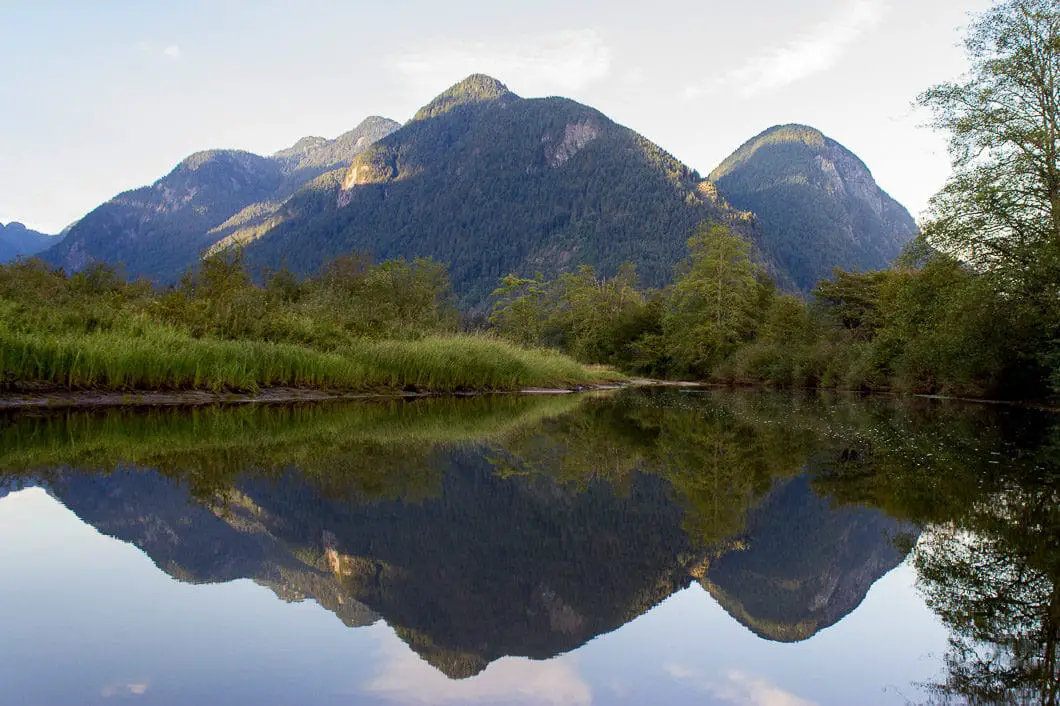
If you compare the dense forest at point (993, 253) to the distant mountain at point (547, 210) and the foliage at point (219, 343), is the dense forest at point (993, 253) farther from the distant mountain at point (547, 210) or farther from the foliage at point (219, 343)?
the distant mountain at point (547, 210)

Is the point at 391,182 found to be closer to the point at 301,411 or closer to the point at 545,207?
the point at 545,207

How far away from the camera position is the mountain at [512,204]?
133 meters

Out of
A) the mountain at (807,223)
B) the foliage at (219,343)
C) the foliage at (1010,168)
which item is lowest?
the foliage at (219,343)

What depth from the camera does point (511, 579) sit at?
3.44 m

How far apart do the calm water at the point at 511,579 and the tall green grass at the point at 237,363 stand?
4.83 m

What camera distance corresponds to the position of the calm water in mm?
2451

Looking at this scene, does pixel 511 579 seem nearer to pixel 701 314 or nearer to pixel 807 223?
pixel 701 314

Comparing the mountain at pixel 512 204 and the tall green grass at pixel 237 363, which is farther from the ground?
the mountain at pixel 512 204

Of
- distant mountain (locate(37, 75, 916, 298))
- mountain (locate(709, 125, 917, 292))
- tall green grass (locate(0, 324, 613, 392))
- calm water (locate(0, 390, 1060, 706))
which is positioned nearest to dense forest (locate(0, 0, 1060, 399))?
tall green grass (locate(0, 324, 613, 392))

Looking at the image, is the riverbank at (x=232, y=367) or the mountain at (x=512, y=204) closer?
the riverbank at (x=232, y=367)

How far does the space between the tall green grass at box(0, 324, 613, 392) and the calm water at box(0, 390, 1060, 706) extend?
483 centimetres

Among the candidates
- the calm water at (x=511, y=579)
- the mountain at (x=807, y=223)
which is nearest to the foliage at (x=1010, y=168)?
the calm water at (x=511, y=579)

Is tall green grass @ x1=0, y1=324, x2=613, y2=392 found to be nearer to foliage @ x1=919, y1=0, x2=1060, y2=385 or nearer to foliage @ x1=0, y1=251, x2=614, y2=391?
foliage @ x1=0, y1=251, x2=614, y2=391

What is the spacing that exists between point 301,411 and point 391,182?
18101 cm
